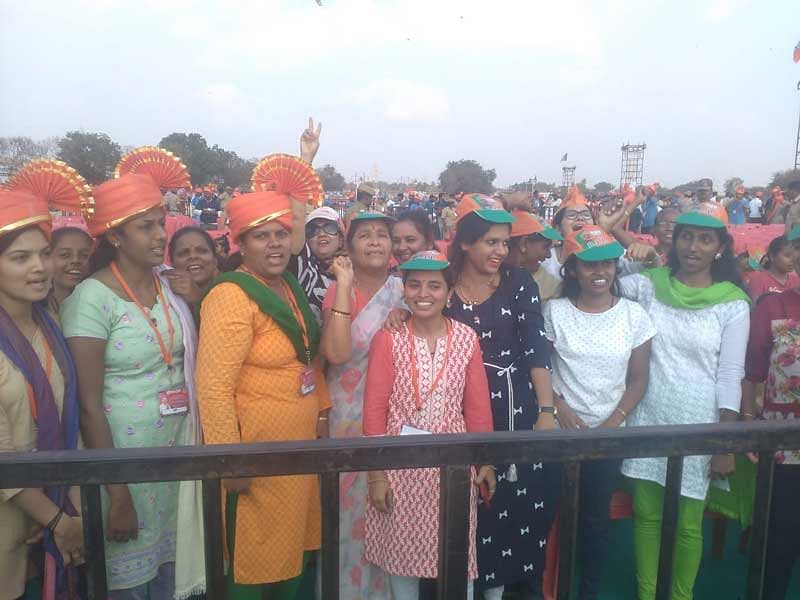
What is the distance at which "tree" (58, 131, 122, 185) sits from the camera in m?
25.9

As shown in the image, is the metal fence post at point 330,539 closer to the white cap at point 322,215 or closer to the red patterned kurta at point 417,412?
the red patterned kurta at point 417,412

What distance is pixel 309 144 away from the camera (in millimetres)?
3367

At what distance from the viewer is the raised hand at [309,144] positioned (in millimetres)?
3348

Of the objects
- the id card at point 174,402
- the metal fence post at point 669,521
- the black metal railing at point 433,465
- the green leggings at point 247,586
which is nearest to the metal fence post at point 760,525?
the black metal railing at point 433,465

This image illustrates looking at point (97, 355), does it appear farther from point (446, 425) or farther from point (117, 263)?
point (446, 425)

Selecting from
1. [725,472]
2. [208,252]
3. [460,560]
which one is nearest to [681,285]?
[725,472]

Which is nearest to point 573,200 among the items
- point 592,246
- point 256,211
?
point 592,246

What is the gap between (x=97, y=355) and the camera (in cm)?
206

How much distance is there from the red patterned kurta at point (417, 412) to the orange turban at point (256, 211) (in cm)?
64

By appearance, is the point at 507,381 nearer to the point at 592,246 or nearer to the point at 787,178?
the point at 592,246

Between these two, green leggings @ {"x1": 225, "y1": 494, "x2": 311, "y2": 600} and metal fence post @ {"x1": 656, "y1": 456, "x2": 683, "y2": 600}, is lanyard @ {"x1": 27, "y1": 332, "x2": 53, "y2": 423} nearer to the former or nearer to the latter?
green leggings @ {"x1": 225, "y1": 494, "x2": 311, "y2": 600}

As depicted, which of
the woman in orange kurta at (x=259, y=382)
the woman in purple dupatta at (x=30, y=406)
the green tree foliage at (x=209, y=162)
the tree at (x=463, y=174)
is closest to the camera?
the woman in purple dupatta at (x=30, y=406)

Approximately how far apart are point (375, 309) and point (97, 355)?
1.16 metres

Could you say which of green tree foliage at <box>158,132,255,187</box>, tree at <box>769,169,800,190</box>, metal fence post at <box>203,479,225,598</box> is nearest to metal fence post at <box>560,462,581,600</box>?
metal fence post at <box>203,479,225,598</box>
